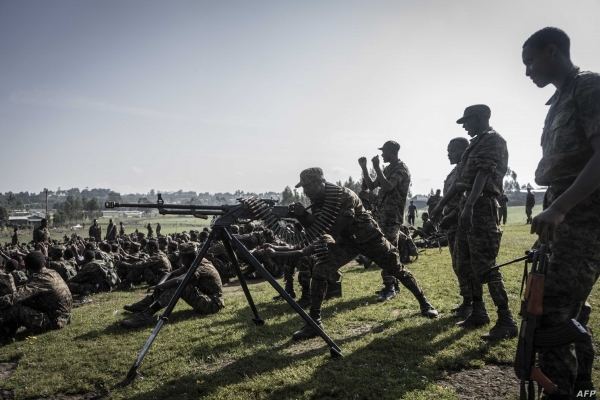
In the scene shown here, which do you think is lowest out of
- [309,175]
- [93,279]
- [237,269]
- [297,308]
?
[93,279]

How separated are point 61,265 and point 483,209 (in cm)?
1279

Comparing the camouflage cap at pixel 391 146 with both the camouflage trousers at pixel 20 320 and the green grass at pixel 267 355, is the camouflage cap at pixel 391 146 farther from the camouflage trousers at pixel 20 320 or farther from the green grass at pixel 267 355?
the camouflage trousers at pixel 20 320

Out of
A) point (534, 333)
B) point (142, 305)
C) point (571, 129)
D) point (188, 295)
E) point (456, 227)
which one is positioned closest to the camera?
point (534, 333)

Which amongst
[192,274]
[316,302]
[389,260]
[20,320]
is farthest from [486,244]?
[20,320]

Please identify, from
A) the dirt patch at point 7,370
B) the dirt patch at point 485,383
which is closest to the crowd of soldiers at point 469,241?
the dirt patch at point 485,383

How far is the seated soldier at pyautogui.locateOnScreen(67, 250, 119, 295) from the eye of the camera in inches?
464

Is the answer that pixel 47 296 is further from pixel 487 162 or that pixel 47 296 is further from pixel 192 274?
pixel 487 162

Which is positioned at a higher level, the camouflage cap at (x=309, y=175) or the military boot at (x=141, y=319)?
the camouflage cap at (x=309, y=175)

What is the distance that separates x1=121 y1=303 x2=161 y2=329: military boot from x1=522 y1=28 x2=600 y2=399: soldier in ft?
22.4

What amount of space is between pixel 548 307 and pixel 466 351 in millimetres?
2491

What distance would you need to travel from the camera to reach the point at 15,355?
6.09 m

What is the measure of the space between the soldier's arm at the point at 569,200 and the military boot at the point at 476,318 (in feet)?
12.5

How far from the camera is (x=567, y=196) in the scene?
2461 millimetres

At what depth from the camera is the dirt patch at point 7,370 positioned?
5.30 metres
